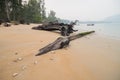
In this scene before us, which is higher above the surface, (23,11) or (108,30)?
(23,11)

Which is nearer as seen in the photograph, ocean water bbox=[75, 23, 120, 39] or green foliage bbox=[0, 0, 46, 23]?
ocean water bbox=[75, 23, 120, 39]

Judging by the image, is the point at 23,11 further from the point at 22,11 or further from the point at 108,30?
the point at 108,30

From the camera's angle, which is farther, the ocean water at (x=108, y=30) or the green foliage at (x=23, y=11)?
the green foliage at (x=23, y=11)

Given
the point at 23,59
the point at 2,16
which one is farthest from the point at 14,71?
the point at 2,16

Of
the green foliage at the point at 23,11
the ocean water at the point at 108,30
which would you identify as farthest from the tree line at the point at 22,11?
the ocean water at the point at 108,30

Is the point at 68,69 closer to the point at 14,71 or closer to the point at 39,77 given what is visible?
the point at 39,77

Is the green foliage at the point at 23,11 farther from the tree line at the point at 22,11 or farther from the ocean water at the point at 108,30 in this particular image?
the ocean water at the point at 108,30

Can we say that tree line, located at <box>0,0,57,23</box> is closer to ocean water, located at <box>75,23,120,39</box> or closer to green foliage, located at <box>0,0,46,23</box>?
green foliage, located at <box>0,0,46,23</box>

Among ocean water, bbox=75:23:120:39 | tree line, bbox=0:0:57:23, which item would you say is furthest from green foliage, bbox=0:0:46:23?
ocean water, bbox=75:23:120:39

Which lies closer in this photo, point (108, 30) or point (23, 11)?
point (108, 30)

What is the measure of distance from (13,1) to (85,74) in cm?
3384

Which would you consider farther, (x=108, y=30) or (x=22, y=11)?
(x=22, y=11)

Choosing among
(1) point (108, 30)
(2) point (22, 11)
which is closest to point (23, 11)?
(2) point (22, 11)

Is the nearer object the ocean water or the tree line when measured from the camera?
the ocean water
